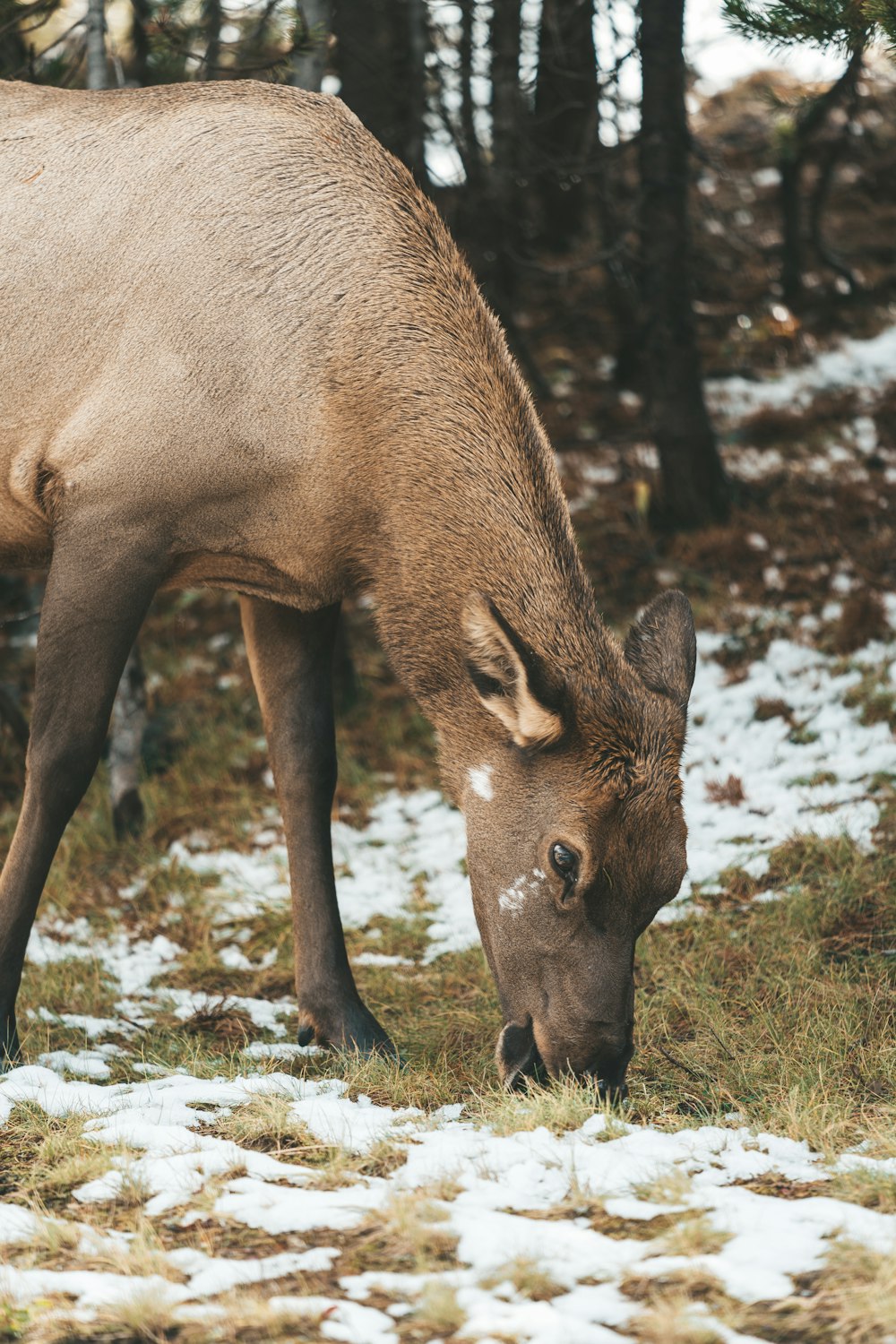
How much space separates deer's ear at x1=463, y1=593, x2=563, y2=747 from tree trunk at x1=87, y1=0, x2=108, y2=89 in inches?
186

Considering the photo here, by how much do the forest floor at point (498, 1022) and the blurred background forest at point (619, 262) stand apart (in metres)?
0.08

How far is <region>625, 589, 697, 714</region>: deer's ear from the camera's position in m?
4.91

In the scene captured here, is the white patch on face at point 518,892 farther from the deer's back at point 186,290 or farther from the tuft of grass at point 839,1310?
the tuft of grass at point 839,1310

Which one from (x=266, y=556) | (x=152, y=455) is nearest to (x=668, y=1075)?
(x=266, y=556)

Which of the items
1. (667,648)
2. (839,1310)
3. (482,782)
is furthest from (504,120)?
(839,1310)

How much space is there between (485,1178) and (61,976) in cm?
320

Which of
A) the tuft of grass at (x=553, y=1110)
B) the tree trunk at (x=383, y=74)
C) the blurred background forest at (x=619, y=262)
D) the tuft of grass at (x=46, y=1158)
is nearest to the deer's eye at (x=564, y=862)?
the tuft of grass at (x=553, y=1110)

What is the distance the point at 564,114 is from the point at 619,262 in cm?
384

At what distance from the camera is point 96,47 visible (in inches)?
297

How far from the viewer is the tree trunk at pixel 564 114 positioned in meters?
9.87

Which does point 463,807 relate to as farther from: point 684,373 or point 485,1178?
point 684,373

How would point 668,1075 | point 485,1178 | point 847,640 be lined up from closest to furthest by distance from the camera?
point 485,1178 < point 668,1075 < point 847,640

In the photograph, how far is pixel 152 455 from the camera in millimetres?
4918

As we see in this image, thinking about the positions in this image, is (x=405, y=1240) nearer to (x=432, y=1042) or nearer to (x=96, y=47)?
(x=432, y=1042)
